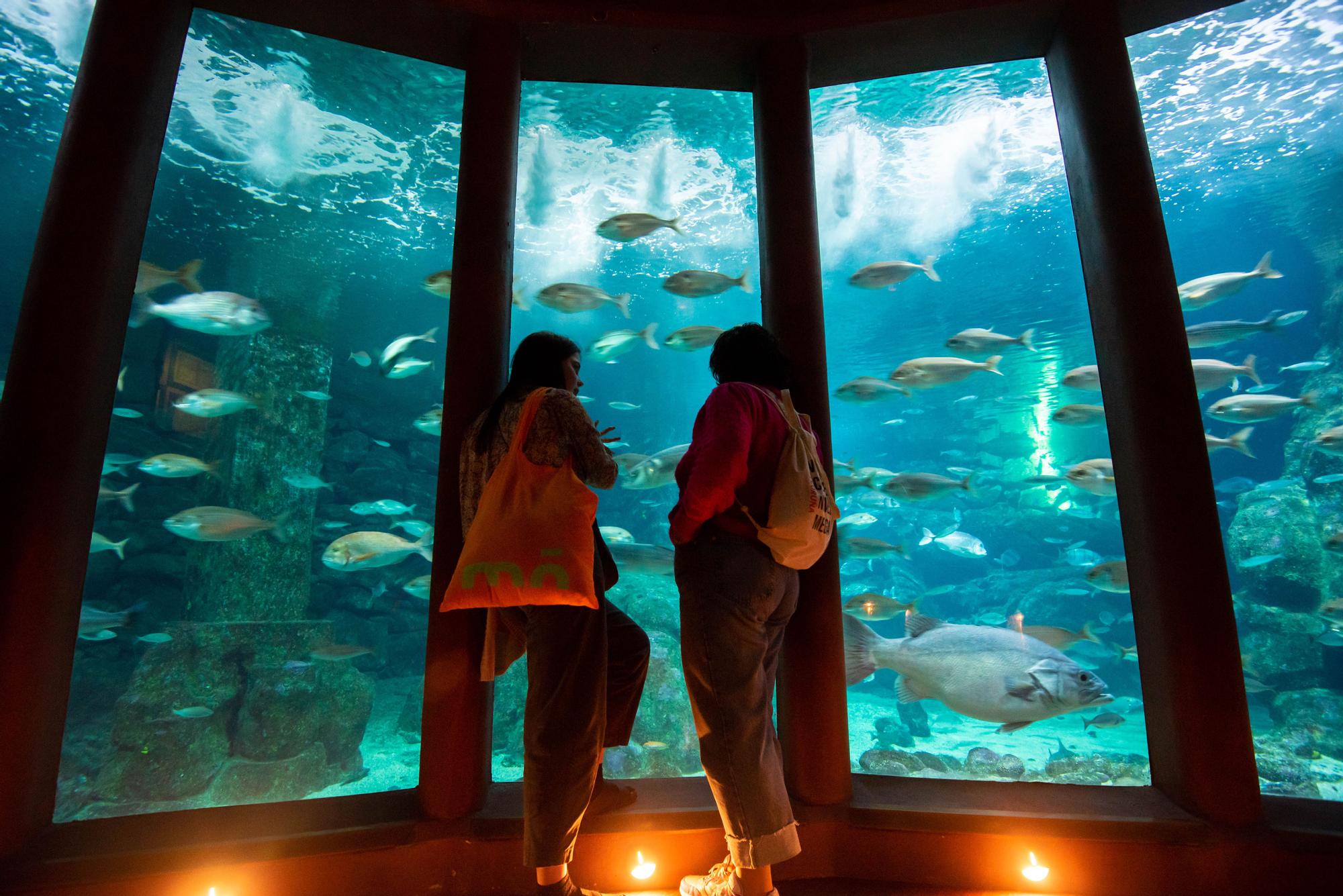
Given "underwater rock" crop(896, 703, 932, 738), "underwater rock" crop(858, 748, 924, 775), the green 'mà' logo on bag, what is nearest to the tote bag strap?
the green 'mà' logo on bag

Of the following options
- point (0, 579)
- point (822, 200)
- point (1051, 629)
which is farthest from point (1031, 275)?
point (0, 579)

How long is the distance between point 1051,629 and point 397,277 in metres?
23.9

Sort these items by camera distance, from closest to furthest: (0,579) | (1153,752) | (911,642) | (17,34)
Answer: (0,579)
(1153,752)
(911,642)
(17,34)

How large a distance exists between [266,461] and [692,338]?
34.4 feet

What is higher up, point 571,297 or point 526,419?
point 571,297

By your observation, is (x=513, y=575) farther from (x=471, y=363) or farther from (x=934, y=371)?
(x=934, y=371)

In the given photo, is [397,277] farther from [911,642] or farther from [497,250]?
[911,642]

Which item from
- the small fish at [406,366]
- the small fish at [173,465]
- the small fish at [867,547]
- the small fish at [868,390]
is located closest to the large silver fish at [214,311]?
the small fish at [173,465]

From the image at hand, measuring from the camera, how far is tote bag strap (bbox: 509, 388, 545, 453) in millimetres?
1863

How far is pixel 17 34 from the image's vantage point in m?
9.02

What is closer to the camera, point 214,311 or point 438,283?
point 214,311

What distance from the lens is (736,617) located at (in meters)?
1.78

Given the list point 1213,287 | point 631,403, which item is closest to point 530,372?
point 1213,287

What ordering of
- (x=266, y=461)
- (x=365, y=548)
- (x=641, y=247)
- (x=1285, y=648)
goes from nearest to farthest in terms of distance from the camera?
(x=365, y=548)
(x=1285, y=648)
(x=266, y=461)
(x=641, y=247)
